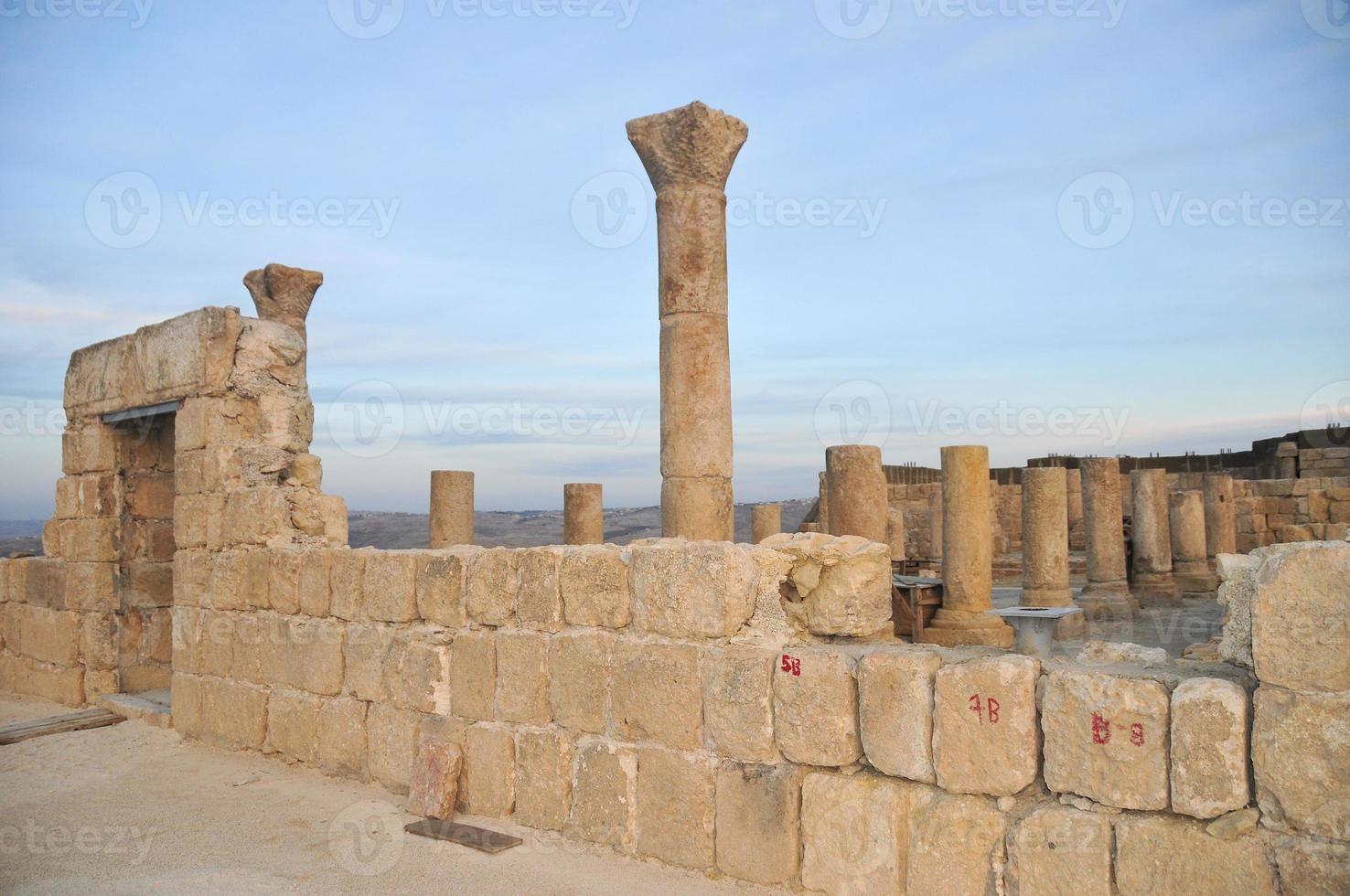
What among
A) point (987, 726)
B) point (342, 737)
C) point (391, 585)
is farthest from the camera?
point (342, 737)

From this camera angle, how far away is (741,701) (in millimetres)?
4590

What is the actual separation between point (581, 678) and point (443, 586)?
1277 millimetres

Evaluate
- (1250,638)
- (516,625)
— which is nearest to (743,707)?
(516,625)

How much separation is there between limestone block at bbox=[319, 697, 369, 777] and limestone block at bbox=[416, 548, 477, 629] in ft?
3.14

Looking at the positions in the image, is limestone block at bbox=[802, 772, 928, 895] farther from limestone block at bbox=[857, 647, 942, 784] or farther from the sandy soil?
the sandy soil

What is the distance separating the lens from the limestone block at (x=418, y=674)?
593 centimetres

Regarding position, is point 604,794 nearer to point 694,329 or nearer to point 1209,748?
point 1209,748

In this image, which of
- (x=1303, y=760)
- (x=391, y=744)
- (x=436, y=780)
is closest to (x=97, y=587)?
(x=391, y=744)

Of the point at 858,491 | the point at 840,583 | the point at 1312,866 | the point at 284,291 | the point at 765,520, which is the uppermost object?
the point at 284,291

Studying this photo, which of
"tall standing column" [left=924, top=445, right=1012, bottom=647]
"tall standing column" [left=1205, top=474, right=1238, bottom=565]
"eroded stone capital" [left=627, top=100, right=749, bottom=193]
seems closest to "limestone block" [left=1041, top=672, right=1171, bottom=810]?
"eroded stone capital" [left=627, top=100, right=749, bottom=193]

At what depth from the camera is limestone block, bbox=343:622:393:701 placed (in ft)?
20.7

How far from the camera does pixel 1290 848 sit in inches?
127

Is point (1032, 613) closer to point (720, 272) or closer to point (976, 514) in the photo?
point (976, 514)

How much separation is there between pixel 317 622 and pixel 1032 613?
19.9 feet
